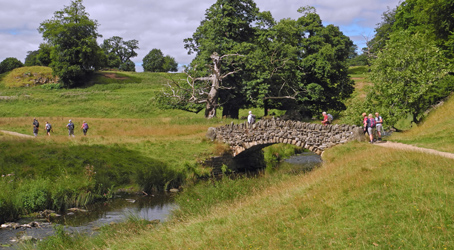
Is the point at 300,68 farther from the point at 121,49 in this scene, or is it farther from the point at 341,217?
the point at 121,49

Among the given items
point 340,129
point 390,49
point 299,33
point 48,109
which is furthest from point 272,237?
point 48,109

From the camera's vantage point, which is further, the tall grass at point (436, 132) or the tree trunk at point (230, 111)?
the tree trunk at point (230, 111)

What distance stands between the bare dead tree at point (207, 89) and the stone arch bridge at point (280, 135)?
422 inches

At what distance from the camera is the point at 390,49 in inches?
1309

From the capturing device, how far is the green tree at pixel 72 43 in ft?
269

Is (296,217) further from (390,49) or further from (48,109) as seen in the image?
(48,109)

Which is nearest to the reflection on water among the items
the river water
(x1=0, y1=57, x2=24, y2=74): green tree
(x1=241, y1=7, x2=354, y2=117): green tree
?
the river water

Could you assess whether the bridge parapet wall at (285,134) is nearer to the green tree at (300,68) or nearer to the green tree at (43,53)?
the green tree at (300,68)

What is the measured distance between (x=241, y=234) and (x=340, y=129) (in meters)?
15.4

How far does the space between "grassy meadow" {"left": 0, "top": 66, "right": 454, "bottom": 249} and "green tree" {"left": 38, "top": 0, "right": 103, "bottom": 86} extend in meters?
52.3

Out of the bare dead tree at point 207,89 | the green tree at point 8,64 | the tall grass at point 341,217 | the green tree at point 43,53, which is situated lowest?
the tall grass at point 341,217

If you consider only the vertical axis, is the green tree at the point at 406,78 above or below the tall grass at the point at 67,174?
above

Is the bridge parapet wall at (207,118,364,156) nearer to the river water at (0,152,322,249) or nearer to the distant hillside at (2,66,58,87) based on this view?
the river water at (0,152,322,249)

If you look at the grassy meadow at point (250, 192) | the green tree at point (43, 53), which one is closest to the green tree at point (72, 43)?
the green tree at point (43, 53)
